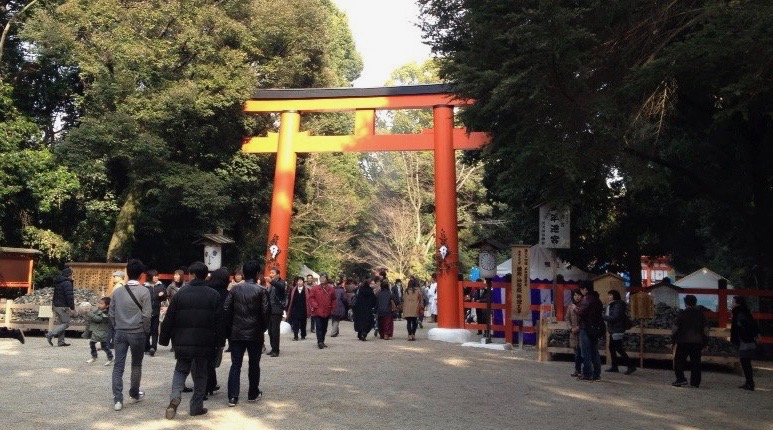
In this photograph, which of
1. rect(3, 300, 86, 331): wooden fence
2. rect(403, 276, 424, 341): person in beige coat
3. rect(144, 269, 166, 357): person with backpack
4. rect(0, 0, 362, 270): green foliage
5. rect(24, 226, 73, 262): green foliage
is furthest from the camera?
rect(24, 226, 73, 262): green foliage

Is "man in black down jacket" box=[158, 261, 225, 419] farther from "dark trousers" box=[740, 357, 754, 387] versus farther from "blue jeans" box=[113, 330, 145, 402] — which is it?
"dark trousers" box=[740, 357, 754, 387]

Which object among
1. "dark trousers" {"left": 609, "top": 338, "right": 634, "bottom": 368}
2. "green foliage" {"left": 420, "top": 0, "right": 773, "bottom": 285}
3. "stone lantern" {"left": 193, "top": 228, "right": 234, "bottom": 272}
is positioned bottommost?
"dark trousers" {"left": 609, "top": 338, "right": 634, "bottom": 368}

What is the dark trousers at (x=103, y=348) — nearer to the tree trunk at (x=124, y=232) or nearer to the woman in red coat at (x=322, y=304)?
the woman in red coat at (x=322, y=304)

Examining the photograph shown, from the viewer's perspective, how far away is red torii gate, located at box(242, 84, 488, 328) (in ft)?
69.0

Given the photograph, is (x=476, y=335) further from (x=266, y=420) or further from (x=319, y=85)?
(x=266, y=420)

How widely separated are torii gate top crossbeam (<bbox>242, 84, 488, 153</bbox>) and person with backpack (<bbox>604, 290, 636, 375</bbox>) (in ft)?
31.1

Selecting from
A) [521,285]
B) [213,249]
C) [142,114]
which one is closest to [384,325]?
[521,285]

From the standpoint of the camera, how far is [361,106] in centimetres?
2327

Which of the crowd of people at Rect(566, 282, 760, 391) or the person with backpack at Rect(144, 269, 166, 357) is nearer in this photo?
the crowd of people at Rect(566, 282, 760, 391)

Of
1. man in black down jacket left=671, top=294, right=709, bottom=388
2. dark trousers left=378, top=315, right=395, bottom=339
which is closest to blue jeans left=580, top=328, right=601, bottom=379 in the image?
man in black down jacket left=671, top=294, right=709, bottom=388

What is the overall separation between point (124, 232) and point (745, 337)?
1895 centimetres

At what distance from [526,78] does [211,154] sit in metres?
17.0

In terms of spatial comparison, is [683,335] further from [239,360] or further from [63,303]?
[63,303]

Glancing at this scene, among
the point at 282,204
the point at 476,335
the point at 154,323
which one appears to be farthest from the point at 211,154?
the point at 154,323
